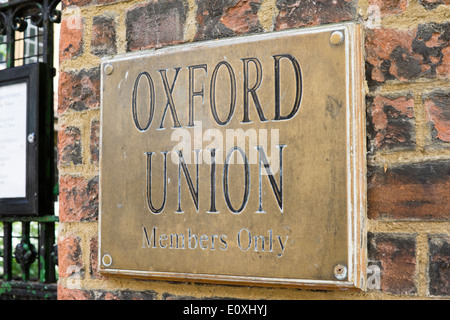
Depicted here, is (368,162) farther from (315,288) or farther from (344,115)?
(315,288)

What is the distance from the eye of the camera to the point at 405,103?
1.13 meters

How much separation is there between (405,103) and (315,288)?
0.44 m

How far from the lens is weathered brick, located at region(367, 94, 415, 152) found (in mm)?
1122

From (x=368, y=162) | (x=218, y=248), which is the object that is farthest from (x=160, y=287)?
(x=368, y=162)

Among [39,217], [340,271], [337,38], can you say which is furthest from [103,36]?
[340,271]

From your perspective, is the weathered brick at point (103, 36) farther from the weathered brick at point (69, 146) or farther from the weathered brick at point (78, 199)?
the weathered brick at point (78, 199)

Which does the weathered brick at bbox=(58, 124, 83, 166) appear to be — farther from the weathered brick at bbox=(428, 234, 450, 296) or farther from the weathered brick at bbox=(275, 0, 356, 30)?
the weathered brick at bbox=(428, 234, 450, 296)

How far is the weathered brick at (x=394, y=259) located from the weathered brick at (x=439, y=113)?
0.71 feet

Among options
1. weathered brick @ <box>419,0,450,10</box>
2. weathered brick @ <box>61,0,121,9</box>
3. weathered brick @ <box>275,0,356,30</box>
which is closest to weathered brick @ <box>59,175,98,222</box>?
weathered brick @ <box>61,0,121,9</box>

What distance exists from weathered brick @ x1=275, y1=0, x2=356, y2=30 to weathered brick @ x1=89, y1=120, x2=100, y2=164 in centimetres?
59

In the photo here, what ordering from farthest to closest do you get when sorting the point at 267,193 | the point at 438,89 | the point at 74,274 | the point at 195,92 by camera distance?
1. the point at 74,274
2. the point at 195,92
3. the point at 267,193
4. the point at 438,89

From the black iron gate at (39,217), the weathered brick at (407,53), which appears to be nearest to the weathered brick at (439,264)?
the weathered brick at (407,53)

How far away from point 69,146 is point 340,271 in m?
0.87

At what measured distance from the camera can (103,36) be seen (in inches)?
59.5
